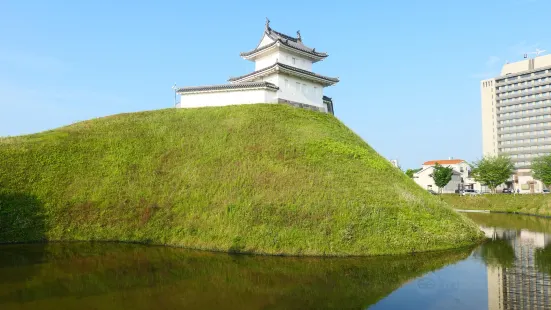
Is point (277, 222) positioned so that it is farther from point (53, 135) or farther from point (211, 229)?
point (53, 135)

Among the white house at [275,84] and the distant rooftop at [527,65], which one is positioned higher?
the distant rooftop at [527,65]

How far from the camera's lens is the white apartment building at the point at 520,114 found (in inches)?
3229

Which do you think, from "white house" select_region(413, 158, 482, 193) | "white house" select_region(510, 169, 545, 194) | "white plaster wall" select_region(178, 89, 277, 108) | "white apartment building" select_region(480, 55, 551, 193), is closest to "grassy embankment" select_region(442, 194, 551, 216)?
"white house" select_region(413, 158, 482, 193)

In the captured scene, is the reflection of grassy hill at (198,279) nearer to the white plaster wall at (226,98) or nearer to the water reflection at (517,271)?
the water reflection at (517,271)

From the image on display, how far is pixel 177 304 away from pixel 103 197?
53.5ft

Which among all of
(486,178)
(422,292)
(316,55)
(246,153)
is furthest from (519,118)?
(422,292)

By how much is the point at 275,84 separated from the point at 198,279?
25.8 meters

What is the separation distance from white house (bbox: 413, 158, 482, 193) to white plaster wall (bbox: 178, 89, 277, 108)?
5723 cm

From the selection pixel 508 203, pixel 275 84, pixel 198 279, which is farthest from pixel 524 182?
pixel 198 279

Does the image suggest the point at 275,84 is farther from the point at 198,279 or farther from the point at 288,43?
the point at 198,279

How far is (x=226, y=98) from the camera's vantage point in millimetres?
37656

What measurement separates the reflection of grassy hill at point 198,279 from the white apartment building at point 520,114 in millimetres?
80737

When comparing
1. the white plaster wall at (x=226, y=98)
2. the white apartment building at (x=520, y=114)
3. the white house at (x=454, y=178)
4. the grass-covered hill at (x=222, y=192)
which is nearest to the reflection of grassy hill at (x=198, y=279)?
the grass-covered hill at (x=222, y=192)

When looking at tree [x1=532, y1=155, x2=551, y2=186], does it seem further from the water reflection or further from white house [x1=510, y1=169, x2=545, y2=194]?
the water reflection
